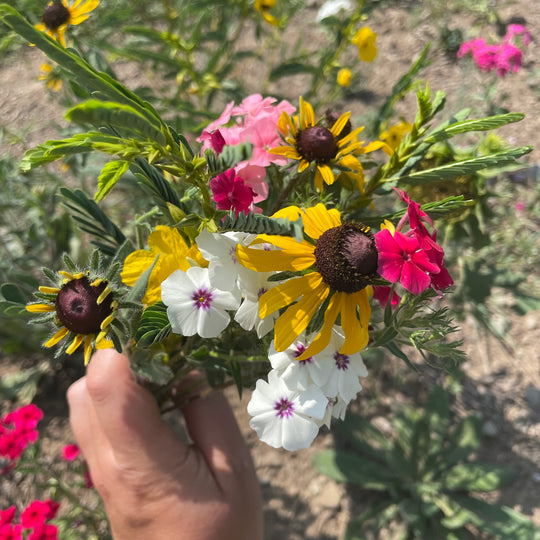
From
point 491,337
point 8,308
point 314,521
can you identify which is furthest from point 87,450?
point 491,337

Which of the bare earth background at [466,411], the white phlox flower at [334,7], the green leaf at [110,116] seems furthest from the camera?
the white phlox flower at [334,7]

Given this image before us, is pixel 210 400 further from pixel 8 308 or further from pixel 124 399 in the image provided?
pixel 8 308

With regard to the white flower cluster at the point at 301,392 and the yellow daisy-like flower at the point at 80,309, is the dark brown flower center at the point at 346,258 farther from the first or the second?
the yellow daisy-like flower at the point at 80,309

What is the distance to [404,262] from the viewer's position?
469mm

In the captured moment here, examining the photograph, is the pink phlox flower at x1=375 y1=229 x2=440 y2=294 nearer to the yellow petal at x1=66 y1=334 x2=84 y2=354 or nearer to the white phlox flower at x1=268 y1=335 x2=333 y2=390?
the white phlox flower at x1=268 y1=335 x2=333 y2=390

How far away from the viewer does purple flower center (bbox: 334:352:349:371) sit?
551 mm

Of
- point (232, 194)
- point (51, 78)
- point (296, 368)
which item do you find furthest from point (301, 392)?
point (51, 78)

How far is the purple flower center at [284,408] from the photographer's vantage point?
Result: 1.82ft

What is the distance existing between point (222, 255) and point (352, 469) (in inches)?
47.5

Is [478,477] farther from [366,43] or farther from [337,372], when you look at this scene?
[366,43]

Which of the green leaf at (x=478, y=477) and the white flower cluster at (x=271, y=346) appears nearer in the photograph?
the white flower cluster at (x=271, y=346)

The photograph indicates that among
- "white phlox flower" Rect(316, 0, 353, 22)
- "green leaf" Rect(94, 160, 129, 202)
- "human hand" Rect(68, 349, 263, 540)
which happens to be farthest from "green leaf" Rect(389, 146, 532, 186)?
"white phlox flower" Rect(316, 0, 353, 22)

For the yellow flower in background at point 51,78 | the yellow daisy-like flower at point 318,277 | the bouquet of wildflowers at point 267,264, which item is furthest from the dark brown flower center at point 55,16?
the yellow daisy-like flower at point 318,277

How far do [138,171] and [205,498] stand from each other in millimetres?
607
